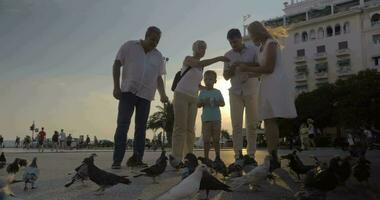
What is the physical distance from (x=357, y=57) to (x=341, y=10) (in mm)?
9996

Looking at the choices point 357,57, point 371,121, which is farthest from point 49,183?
point 357,57

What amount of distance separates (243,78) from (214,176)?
8.07 ft

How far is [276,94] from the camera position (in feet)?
18.7

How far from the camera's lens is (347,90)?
5459cm

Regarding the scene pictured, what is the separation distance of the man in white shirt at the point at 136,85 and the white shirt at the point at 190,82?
0.45 meters

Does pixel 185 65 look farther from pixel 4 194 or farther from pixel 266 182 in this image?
pixel 4 194

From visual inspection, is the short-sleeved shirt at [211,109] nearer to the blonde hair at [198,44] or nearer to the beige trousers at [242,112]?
the beige trousers at [242,112]

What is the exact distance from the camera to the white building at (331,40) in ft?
224

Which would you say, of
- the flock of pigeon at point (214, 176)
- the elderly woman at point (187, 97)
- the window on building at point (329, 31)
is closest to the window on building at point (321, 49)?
the window on building at point (329, 31)

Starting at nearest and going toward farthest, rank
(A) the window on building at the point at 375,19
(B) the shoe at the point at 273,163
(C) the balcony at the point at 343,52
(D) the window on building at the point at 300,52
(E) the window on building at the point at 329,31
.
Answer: (B) the shoe at the point at 273,163, (A) the window on building at the point at 375,19, (C) the balcony at the point at 343,52, (E) the window on building at the point at 329,31, (D) the window on building at the point at 300,52

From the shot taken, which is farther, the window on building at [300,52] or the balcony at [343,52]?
the window on building at [300,52]

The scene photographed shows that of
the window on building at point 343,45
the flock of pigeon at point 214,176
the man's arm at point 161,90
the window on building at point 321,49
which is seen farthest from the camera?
the window on building at point 321,49

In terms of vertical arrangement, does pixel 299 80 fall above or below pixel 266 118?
above

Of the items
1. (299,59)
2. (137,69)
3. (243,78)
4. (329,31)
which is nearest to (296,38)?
(299,59)
